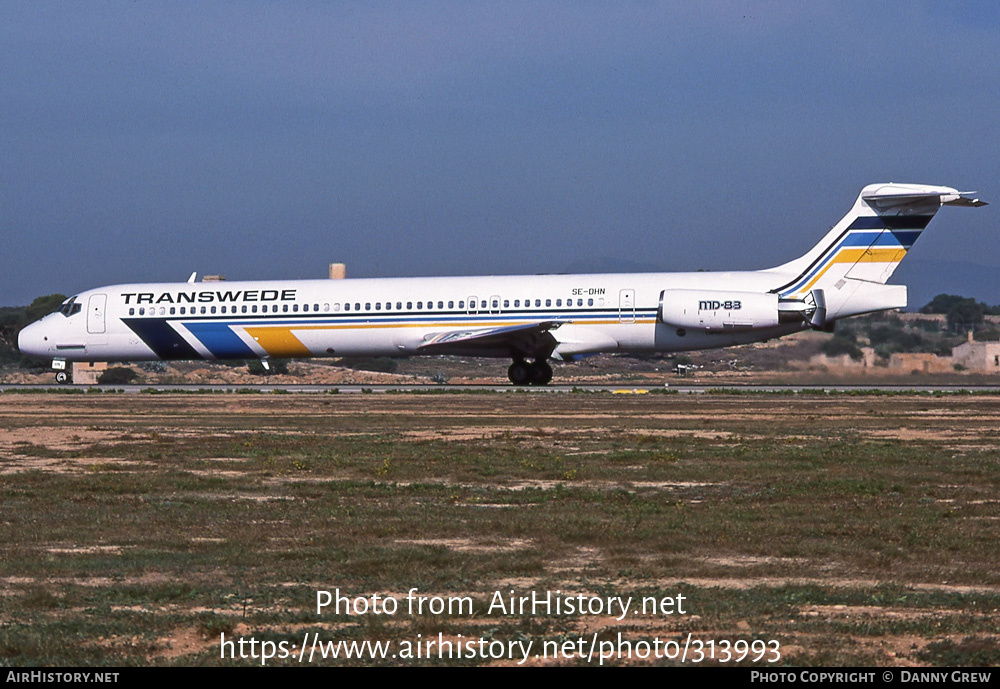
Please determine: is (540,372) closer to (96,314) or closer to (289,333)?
(289,333)

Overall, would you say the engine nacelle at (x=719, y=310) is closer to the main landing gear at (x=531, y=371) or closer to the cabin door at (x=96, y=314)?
the main landing gear at (x=531, y=371)

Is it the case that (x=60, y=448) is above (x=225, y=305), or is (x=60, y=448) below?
below

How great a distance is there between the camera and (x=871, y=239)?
37219 millimetres

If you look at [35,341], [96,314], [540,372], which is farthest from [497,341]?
[35,341]

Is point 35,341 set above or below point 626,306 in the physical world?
below

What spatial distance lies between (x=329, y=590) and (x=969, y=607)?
464cm

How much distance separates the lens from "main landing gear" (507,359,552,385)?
4053 cm

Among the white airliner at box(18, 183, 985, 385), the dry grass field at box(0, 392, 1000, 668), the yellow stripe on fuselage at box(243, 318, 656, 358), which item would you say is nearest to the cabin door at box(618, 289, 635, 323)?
the white airliner at box(18, 183, 985, 385)

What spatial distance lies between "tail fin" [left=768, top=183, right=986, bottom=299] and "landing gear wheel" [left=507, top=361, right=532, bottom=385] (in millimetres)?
8666

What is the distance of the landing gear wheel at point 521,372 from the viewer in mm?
40713

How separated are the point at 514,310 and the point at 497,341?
114 cm

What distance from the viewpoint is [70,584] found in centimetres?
951
